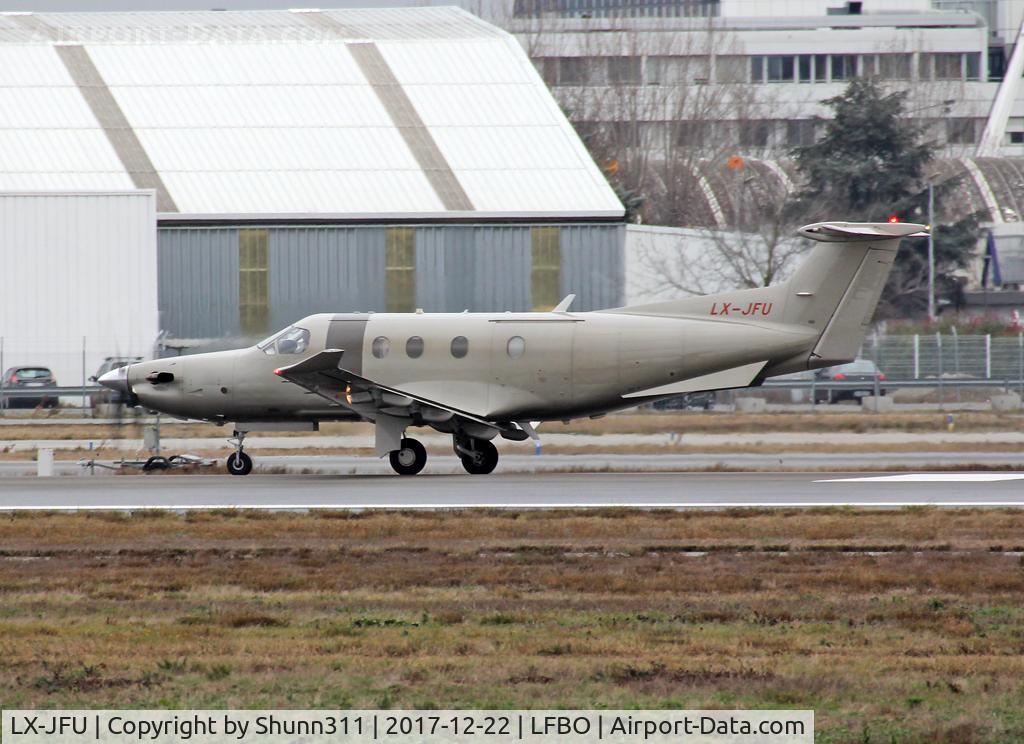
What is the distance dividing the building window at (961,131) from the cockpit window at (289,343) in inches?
2950

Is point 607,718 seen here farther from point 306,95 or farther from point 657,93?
point 657,93

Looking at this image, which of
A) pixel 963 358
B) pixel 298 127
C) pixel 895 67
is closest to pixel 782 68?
pixel 895 67

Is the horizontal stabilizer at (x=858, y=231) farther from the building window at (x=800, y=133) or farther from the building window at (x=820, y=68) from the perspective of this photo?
the building window at (x=820, y=68)

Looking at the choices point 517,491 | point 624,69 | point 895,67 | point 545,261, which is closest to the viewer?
point 517,491

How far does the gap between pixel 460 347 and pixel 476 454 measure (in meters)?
2.15

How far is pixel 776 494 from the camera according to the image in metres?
23.0

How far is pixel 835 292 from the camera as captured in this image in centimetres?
2561

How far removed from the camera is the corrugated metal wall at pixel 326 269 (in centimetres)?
5147

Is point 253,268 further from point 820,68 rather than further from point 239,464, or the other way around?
point 820,68

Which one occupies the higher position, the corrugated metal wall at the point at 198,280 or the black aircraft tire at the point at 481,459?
the corrugated metal wall at the point at 198,280

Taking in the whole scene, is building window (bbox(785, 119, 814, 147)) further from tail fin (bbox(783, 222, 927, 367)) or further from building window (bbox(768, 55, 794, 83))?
tail fin (bbox(783, 222, 927, 367))

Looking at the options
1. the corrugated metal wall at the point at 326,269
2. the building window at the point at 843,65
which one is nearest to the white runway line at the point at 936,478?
the corrugated metal wall at the point at 326,269

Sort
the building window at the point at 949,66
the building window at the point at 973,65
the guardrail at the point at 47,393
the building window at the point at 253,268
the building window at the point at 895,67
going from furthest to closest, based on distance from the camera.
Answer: the building window at the point at 973,65 < the building window at the point at 949,66 < the building window at the point at 895,67 < the building window at the point at 253,268 < the guardrail at the point at 47,393

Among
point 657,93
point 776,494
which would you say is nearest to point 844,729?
point 776,494
